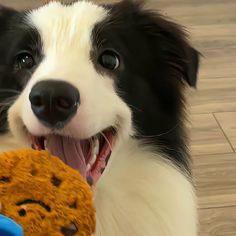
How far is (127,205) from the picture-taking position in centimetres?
115

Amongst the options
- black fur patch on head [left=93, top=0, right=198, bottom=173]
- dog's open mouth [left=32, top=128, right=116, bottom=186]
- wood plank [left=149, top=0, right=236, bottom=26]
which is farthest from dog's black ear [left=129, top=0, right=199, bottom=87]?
wood plank [left=149, top=0, right=236, bottom=26]

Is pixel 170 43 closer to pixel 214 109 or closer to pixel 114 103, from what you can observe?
pixel 114 103

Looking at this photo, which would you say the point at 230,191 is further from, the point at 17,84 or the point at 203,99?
the point at 17,84

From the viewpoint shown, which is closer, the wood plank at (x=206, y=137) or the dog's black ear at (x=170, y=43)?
the dog's black ear at (x=170, y=43)

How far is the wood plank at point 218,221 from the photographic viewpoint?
1692 millimetres

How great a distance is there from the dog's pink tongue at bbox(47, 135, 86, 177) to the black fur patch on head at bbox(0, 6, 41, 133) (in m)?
0.12

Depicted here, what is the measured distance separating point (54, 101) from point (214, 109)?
4.54 ft

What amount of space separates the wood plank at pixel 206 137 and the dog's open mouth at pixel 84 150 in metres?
0.92

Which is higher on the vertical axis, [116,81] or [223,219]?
[116,81]

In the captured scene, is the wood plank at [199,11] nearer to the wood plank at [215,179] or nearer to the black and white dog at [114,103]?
the wood plank at [215,179]

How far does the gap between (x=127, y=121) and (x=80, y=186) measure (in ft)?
0.98

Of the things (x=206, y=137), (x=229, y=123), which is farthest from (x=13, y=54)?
(x=229, y=123)

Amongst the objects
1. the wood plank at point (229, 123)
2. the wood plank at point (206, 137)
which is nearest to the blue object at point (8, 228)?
the wood plank at point (206, 137)

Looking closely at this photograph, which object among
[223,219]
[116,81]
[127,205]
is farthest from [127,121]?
[223,219]
